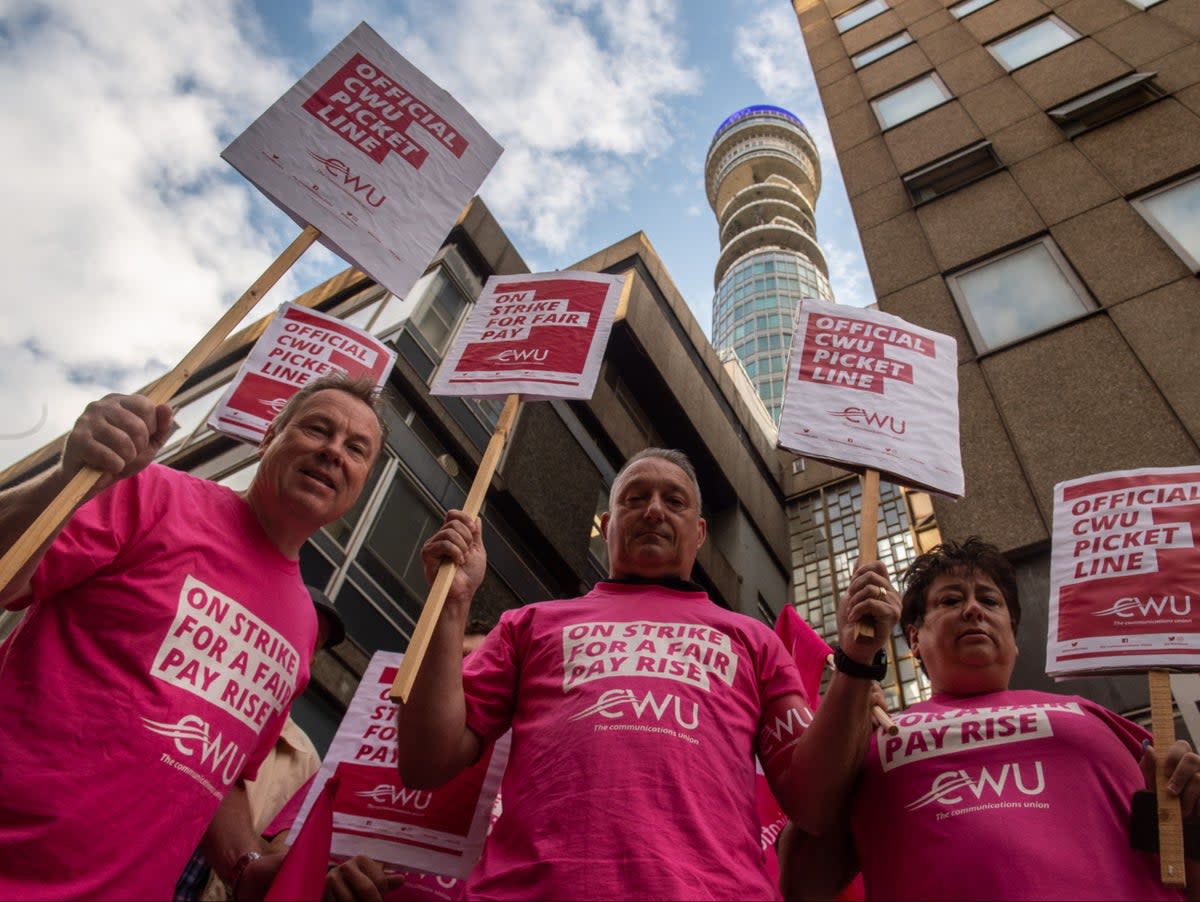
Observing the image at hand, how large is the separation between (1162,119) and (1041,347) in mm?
4159

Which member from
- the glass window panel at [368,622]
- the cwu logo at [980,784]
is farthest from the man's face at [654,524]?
the glass window panel at [368,622]

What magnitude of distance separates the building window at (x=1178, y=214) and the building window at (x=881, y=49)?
24.7 ft

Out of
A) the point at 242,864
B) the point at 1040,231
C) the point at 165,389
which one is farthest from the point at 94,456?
the point at 1040,231

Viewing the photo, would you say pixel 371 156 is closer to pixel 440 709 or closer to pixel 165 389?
pixel 165 389

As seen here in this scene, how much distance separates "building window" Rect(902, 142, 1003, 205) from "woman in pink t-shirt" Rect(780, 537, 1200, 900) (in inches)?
368

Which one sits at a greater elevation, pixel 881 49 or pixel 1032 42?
pixel 881 49

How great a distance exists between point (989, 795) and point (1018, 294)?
7891mm

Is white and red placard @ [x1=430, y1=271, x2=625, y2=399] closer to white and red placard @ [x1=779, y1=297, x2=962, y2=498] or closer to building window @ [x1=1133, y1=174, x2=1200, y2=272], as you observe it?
white and red placard @ [x1=779, y1=297, x2=962, y2=498]

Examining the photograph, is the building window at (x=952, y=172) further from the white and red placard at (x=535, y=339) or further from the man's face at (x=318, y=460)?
the man's face at (x=318, y=460)

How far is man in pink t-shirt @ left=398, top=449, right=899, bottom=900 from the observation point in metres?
2.06

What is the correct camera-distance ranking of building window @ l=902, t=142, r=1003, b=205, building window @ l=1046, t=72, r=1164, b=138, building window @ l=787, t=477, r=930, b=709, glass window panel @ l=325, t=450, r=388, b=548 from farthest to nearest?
1. building window @ l=787, t=477, r=930, b=709
2. building window @ l=902, t=142, r=1003, b=205
3. building window @ l=1046, t=72, r=1164, b=138
4. glass window panel @ l=325, t=450, r=388, b=548

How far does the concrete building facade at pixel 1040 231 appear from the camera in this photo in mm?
7191

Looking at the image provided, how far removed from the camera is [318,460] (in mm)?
3002

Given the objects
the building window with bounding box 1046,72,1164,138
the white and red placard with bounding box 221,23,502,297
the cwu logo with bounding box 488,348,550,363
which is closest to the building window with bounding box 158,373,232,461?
the white and red placard with bounding box 221,23,502,297
